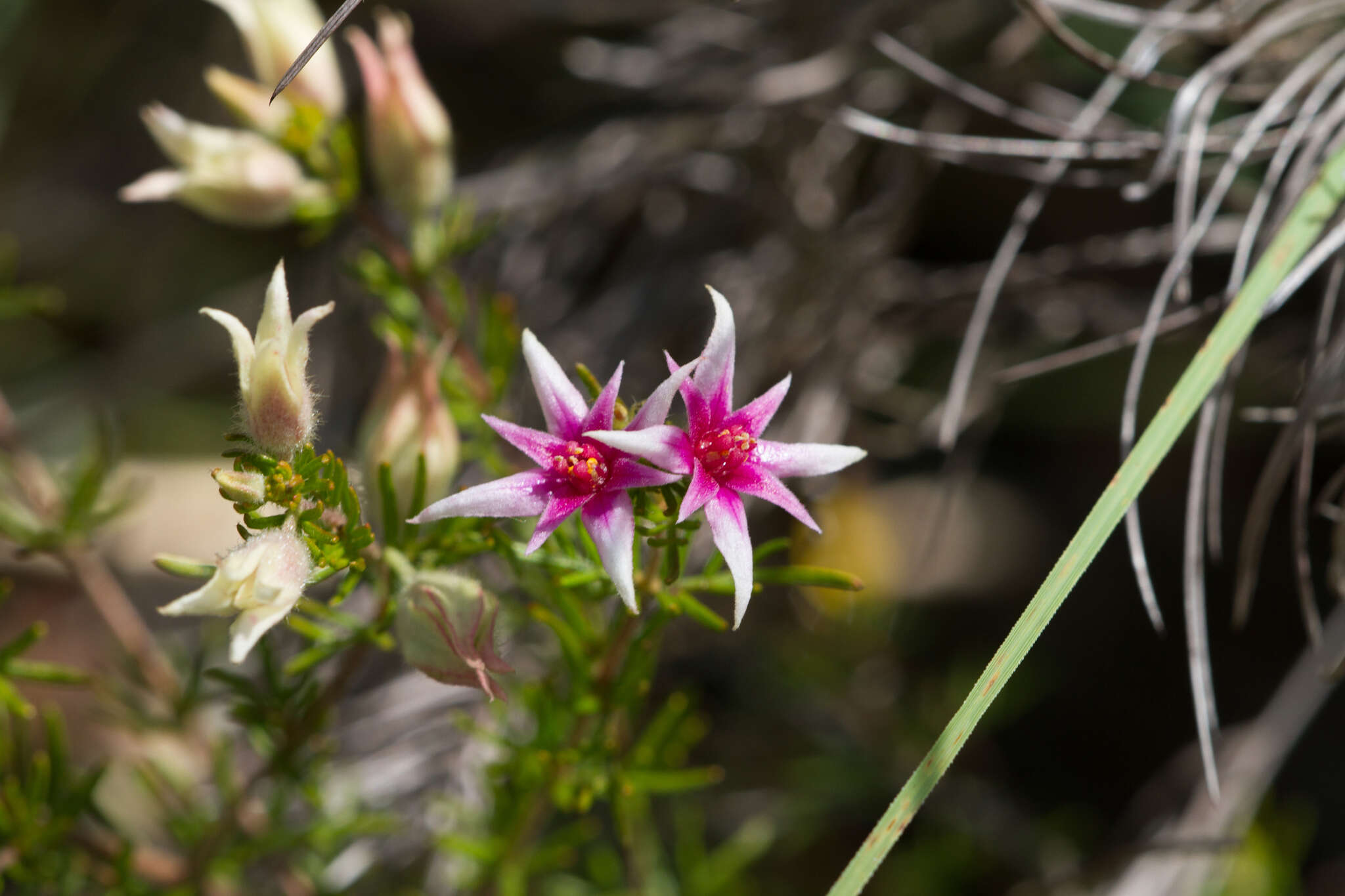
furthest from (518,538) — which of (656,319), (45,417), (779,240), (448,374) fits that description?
(45,417)

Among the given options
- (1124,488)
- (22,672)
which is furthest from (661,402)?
(22,672)

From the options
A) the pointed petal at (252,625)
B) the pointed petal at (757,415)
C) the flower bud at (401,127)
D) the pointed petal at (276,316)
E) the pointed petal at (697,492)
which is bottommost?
the pointed petal at (252,625)

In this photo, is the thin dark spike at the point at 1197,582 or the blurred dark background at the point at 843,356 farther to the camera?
Result: the blurred dark background at the point at 843,356

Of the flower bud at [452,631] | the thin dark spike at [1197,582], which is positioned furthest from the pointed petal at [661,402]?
the thin dark spike at [1197,582]

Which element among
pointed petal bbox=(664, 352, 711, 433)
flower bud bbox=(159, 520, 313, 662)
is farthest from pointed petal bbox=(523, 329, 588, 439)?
flower bud bbox=(159, 520, 313, 662)

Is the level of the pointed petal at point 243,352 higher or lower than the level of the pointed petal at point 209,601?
higher

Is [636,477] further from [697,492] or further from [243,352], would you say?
[243,352]

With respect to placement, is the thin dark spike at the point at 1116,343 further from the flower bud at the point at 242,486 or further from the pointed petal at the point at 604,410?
the flower bud at the point at 242,486
